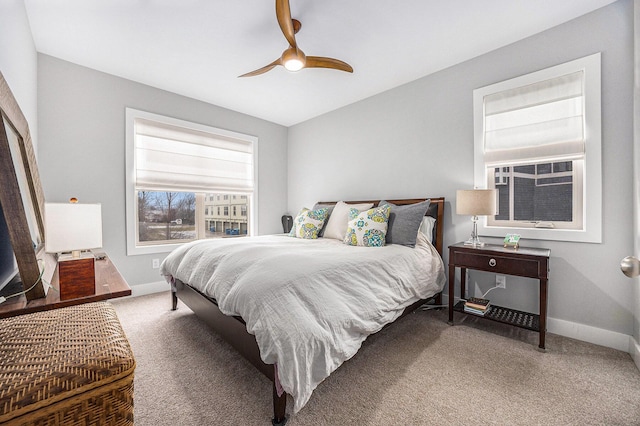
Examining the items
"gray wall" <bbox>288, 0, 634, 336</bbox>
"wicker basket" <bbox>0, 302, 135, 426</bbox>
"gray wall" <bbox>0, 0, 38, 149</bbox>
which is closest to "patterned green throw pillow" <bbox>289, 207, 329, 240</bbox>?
"gray wall" <bbox>288, 0, 634, 336</bbox>

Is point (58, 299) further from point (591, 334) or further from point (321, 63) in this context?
point (591, 334)

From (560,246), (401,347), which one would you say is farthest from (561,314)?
(401,347)

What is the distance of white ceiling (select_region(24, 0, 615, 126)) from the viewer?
6.80 feet

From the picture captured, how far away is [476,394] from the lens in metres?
1.58

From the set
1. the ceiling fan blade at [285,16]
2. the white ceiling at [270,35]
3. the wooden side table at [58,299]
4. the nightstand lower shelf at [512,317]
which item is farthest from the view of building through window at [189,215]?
the nightstand lower shelf at [512,317]

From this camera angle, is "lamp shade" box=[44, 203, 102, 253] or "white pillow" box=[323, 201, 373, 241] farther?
"white pillow" box=[323, 201, 373, 241]

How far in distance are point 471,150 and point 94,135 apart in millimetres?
4039

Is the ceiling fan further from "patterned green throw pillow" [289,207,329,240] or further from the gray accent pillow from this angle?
"patterned green throw pillow" [289,207,329,240]

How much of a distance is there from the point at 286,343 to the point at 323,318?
25cm

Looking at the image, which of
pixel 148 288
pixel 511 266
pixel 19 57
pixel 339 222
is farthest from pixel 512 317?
pixel 19 57

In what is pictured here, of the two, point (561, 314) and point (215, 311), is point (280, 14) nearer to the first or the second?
point (215, 311)

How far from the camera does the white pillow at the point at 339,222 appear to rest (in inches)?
124

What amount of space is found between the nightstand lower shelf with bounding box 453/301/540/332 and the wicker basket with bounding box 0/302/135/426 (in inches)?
97.4

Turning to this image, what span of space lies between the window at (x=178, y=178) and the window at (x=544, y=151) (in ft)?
10.7
